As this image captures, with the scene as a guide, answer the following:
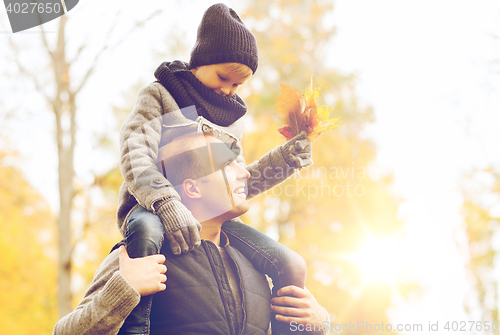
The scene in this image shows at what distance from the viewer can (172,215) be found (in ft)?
5.10

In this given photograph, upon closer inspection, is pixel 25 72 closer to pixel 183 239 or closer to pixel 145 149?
pixel 145 149

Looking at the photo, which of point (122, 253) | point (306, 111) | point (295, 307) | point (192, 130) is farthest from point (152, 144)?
point (295, 307)

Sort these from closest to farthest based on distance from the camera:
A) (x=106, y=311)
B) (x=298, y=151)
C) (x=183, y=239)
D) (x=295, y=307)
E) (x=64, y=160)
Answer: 1. (x=106, y=311)
2. (x=183, y=239)
3. (x=295, y=307)
4. (x=298, y=151)
5. (x=64, y=160)

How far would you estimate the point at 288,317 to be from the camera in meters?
1.90

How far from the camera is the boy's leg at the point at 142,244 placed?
1.51 m

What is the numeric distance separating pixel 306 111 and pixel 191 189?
667 mm

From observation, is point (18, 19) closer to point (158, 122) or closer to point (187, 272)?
point (158, 122)

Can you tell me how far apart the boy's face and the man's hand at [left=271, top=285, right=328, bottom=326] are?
3.29 feet

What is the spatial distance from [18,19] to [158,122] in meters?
4.66

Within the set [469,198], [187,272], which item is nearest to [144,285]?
[187,272]

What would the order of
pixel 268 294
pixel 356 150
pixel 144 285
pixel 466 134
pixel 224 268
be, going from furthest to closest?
1. pixel 356 150
2. pixel 466 134
3. pixel 268 294
4. pixel 224 268
5. pixel 144 285

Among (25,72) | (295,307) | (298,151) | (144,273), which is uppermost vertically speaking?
(25,72)

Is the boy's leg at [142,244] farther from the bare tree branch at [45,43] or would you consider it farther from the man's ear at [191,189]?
the bare tree branch at [45,43]

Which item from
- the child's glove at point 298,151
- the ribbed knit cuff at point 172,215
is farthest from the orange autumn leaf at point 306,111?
the ribbed knit cuff at point 172,215
